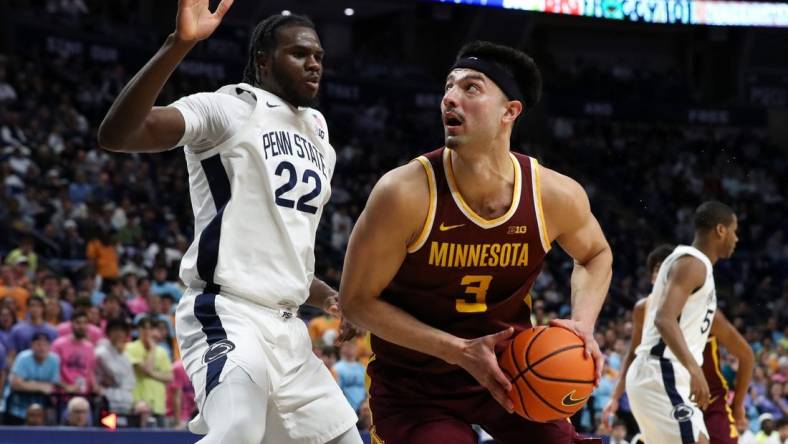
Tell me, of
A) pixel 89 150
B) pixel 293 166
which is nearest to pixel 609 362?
pixel 89 150

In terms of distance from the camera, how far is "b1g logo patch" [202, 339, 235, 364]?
12.5 feet

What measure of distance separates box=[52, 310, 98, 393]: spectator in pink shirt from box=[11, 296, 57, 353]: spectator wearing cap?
0.50 ft

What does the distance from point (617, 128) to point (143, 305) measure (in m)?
17.8

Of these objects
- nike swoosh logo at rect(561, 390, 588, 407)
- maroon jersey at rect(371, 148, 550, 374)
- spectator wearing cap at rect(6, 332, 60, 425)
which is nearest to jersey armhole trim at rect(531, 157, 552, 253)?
maroon jersey at rect(371, 148, 550, 374)

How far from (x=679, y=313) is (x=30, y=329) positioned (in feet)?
18.1

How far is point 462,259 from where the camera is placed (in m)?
3.51

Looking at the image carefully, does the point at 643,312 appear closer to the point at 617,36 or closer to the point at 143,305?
the point at 143,305

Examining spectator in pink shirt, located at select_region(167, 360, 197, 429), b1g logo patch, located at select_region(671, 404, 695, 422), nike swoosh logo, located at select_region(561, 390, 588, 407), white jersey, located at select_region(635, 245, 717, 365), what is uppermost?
nike swoosh logo, located at select_region(561, 390, 588, 407)

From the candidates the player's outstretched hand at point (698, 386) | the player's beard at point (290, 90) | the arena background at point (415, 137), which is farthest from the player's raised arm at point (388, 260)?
the arena background at point (415, 137)

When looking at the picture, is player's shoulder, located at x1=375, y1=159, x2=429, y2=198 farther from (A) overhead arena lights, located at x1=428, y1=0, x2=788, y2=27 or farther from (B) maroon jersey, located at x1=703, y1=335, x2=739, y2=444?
(A) overhead arena lights, located at x1=428, y1=0, x2=788, y2=27

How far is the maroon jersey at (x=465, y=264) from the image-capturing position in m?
3.50

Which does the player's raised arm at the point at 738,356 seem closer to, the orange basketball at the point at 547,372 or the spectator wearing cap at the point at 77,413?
the orange basketball at the point at 547,372

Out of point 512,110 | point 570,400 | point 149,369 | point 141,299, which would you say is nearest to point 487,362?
point 570,400

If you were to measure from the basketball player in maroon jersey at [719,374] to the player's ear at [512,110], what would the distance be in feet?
11.5
